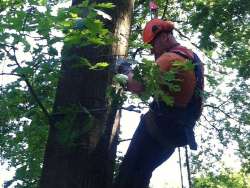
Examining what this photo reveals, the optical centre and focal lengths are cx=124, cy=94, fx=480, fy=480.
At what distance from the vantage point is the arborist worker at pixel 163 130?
11.3ft

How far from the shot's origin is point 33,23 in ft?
8.15

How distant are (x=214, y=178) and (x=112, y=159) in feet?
23.4

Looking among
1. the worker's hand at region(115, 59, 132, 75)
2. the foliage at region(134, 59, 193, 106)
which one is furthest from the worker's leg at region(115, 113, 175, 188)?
the foliage at region(134, 59, 193, 106)

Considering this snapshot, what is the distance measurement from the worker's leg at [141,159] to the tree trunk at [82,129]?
37cm

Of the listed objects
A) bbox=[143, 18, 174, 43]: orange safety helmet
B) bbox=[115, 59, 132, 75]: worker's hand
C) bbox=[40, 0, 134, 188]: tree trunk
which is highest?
bbox=[143, 18, 174, 43]: orange safety helmet

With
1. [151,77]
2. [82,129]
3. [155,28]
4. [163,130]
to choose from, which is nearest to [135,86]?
[151,77]

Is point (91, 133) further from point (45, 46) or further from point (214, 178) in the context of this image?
point (214, 178)

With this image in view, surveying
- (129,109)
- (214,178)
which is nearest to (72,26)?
(129,109)

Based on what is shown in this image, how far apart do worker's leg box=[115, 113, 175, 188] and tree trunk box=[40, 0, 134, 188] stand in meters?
0.37

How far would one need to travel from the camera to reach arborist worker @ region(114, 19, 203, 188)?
345 centimetres

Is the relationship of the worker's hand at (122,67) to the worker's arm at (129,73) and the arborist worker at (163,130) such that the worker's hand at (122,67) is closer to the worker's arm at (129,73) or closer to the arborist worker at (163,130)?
the worker's arm at (129,73)

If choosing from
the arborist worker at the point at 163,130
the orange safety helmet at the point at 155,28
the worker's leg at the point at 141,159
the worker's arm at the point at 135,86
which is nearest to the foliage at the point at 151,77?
the worker's arm at the point at 135,86

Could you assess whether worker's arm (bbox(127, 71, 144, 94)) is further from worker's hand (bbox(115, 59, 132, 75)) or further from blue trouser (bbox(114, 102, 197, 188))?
blue trouser (bbox(114, 102, 197, 188))

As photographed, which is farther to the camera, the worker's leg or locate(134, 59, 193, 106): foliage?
the worker's leg
